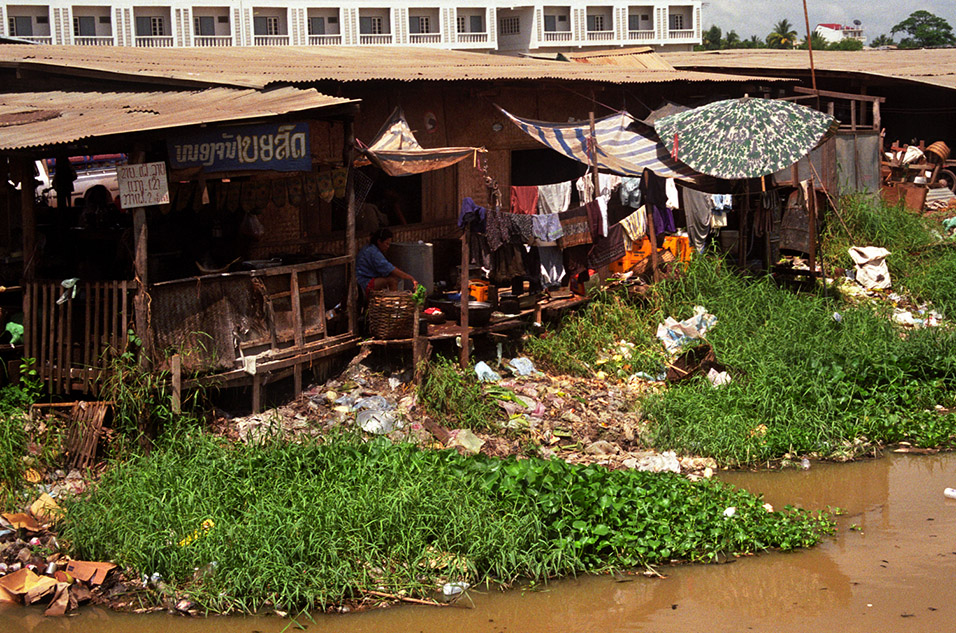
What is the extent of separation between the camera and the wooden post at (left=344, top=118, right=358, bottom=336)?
908cm

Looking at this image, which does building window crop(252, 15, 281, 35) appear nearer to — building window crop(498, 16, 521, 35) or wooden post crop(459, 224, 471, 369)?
building window crop(498, 16, 521, 35)

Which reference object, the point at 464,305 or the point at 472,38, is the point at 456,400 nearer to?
the point at 464,305

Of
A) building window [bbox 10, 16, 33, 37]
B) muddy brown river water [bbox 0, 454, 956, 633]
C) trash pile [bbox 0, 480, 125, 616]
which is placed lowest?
muddy brown river water [bbox 0, 454, 956, 633]

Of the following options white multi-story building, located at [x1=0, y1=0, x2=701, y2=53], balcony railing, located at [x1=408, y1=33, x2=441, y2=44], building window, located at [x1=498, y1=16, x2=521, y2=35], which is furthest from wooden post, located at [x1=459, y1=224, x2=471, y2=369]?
building window, located at [x1=498, y1=16, x2=521, y2=35]

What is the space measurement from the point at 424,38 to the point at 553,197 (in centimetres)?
4692

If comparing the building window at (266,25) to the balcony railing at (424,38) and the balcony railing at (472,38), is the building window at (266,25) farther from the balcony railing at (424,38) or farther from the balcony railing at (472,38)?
the balcony railing at (472,38)

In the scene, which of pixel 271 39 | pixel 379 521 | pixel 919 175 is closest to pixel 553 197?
pixel 379 521

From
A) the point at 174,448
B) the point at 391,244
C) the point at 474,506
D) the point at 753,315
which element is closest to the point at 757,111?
the point at 753,315

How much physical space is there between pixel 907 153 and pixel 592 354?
403 inches

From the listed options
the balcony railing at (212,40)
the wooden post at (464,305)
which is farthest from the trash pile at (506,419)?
the balcony railing at (212,40)

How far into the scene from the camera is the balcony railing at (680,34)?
213ft

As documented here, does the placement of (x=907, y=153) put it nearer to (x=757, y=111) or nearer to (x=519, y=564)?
(x=757, y=111)

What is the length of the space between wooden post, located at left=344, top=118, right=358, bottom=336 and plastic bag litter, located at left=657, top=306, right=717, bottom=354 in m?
3.36

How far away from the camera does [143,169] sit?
24.8ft
